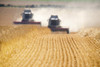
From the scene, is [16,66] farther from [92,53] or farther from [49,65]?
[92,53]

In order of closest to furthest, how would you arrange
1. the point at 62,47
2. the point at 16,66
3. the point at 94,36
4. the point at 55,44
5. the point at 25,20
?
the point at 16,66 → the point at 62,47 → the point at 55,44 → the point at 94,36 → the point at 25,20

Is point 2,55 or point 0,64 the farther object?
point 2,55

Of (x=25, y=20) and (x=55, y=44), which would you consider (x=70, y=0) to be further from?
(x=55, y=44)

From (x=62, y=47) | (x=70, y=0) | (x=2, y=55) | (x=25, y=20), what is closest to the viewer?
(x=2, y=55)

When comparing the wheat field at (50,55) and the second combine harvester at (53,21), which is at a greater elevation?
the second combine harvester at (53,21)

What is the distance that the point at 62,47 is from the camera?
13.9 meters

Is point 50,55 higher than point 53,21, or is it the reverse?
point 53,21

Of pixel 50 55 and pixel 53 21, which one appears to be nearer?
pixel 50 55

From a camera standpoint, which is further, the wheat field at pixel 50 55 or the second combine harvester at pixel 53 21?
the second combine harvester at pixel 53 21

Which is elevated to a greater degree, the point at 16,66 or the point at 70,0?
the point at 70,0

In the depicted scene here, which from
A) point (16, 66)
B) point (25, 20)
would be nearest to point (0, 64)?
point (16, 66)

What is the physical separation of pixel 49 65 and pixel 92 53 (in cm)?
423

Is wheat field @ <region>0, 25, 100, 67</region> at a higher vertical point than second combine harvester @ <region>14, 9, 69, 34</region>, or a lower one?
lower

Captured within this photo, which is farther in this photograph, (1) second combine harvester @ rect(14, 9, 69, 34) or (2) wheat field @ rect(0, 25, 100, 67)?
(1) second combine harvester @ rect(14, 9, 69, 34)
